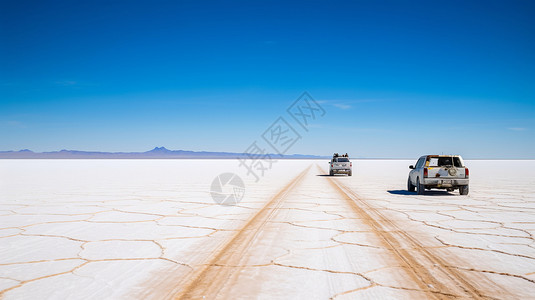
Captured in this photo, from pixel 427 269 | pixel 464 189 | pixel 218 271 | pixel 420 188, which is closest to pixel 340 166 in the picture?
pixel 420 188

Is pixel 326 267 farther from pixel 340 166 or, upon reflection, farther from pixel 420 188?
pixel 340 166

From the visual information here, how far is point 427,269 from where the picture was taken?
15.6 ft

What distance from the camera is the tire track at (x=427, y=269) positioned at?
3963 mm

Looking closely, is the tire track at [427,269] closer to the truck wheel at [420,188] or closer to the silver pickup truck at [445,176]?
the silver pickup truck at [445,176]

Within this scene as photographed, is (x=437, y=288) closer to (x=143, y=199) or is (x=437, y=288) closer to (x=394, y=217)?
(x=394, y=217)

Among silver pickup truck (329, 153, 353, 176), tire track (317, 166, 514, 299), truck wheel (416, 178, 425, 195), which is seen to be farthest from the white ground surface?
silver pickup truck (329, 153, 353, 176)

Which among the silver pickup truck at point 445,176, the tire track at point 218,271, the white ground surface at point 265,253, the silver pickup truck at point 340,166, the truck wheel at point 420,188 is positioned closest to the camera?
the tire track at point 218,271

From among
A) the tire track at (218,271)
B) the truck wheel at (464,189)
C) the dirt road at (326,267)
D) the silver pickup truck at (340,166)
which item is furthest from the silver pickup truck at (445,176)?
the silver pickup truck at (340,166)

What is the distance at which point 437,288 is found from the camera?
4.05 metres

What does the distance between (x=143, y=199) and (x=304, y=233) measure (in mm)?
7690

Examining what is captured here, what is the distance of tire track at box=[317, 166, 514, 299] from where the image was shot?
396 cm

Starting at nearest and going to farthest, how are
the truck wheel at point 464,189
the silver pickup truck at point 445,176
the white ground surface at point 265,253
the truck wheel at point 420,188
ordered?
1. the white ground surface at point 265,253
2. the silver pickup truck at point 445,176
3. the truck wheel at point 464,189
4. the truck wheel at point 420,188

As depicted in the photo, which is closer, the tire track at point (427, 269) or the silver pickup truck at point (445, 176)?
the tire track at point (427, 269)

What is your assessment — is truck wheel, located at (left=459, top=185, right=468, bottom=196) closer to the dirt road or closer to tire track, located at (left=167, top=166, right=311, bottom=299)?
the dirt road
